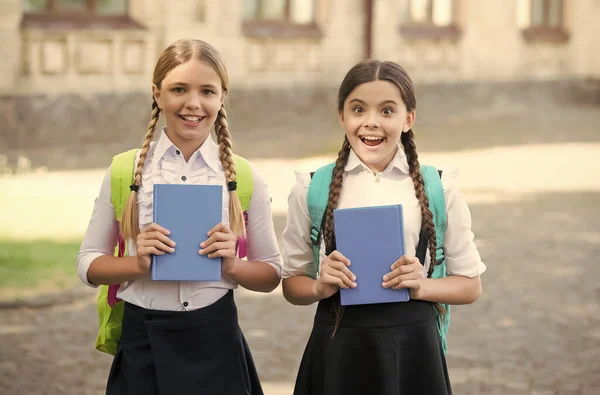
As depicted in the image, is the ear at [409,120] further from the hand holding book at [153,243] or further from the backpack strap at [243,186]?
the hand holding book at [153,243]

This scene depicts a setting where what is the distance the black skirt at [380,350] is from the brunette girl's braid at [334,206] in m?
0.02

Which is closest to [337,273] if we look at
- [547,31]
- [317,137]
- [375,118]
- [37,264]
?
[375,118]

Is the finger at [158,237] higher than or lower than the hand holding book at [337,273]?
higher

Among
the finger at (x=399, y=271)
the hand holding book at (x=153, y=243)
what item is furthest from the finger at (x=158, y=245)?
the finger at (x=399, y=271)

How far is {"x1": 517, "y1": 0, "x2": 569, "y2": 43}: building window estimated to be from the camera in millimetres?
23938

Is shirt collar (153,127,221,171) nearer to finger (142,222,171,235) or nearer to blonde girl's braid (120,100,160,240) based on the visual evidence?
blonde girl's braid (120,100,160,240)

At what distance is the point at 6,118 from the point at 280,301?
953 cm

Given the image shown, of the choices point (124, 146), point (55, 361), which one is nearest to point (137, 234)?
point (55, 361)

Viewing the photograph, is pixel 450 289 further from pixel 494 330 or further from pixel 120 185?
pixel 494 330

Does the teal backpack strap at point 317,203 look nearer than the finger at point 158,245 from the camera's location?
No

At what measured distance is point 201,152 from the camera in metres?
3.49

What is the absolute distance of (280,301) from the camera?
7887 millimetres

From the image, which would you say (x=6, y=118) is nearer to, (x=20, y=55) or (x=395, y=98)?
(x=20, y=55)

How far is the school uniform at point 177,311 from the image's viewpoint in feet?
11.2
